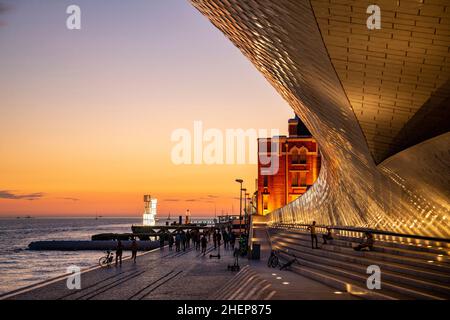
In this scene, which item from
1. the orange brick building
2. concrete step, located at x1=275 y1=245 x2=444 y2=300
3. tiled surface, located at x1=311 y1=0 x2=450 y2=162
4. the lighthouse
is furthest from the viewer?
the lighthouse

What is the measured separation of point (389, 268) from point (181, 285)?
8159 millimetres

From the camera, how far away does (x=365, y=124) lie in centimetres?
1606

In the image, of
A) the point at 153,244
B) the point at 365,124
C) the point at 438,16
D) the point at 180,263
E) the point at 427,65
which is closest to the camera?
the point at 438,16

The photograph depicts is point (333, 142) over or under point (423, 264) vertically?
over

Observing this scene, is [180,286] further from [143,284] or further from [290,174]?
[290,174]

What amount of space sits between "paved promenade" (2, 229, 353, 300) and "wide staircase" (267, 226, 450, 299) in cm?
61

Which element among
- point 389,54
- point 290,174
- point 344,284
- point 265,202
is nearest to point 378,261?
point 344,284

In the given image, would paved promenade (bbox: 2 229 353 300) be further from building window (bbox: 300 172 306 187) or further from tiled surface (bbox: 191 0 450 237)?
building window (bbox: 300 172 306 187)

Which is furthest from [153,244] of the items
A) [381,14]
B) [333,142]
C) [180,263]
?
[381,14]

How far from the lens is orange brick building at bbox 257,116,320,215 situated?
8125 centimetres

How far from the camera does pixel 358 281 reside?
14.1m

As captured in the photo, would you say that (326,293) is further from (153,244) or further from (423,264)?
(153,244)

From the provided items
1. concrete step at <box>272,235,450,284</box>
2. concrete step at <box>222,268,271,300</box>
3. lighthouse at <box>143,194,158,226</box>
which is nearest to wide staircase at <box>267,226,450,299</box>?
concrete step at <box>272,235,450,284</box>
